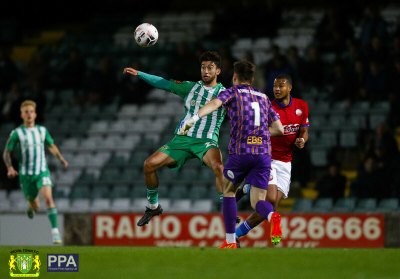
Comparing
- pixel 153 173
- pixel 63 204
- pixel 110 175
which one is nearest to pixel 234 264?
pixel 153 173

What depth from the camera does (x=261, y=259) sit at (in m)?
8.59

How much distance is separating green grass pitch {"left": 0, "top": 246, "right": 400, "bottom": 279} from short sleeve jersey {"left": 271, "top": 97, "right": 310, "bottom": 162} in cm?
229

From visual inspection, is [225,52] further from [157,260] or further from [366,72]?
[157,260]

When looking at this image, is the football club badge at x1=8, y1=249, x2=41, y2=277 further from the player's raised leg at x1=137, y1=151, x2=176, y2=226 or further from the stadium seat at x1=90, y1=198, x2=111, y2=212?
the stadium seat at x1=90, y1=198, x2=111, y2=212

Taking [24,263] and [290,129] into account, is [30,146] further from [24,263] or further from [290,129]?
[24,263]

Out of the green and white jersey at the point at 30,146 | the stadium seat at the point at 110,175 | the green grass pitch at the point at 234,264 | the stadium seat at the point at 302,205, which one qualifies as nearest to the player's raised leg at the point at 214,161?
the green grass pitch at the point at 234,264

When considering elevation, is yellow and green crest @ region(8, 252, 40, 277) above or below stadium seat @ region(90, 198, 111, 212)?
below

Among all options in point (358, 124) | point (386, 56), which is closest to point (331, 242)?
point (358, 124)

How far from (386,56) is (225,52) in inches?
115

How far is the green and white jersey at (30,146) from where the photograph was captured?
45.7 feet

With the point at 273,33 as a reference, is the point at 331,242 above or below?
below

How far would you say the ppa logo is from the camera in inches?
341

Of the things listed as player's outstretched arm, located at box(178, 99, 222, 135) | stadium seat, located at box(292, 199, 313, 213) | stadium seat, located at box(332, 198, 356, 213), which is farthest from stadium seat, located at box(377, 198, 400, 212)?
player's outstretched arm, located at box(178, 99, 222, 135)

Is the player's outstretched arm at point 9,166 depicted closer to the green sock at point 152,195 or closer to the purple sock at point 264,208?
the green sock at point 152,195
